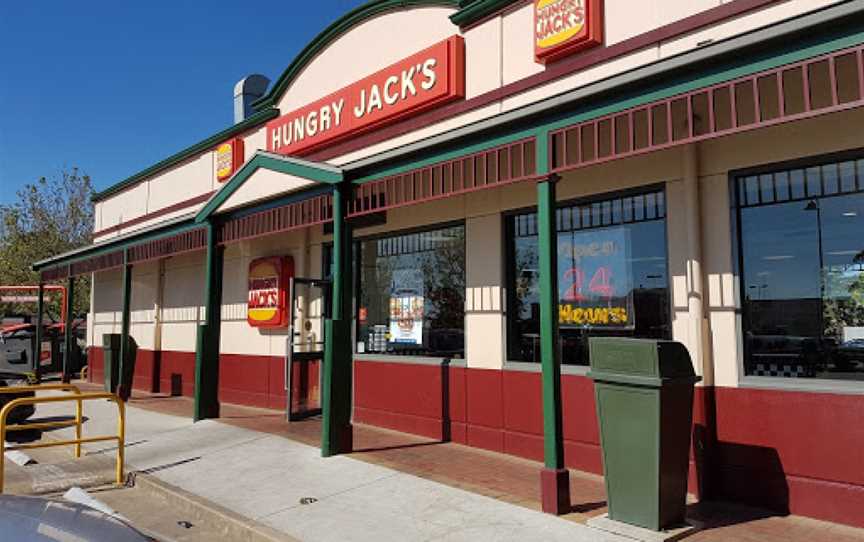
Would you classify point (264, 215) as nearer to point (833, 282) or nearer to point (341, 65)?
point (341, 65)

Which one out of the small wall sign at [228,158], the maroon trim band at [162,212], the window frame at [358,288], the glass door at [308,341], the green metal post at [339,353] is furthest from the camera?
the maroon trim band at [162,212]

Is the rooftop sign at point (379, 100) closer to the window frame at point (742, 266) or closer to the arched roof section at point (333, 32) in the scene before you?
the arched roof section at point (333, 32)

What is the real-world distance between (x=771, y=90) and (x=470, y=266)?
4112 millimetres

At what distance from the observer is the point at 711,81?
15.9 ft

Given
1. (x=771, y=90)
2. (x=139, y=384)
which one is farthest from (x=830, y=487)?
(x=139, y=384)

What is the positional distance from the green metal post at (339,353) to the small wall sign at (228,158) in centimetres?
517

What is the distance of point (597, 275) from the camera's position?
23.3ft

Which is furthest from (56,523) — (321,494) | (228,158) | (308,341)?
(228,158)

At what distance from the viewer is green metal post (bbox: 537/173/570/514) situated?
5375 millimetres

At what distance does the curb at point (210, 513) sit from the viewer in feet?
17.3

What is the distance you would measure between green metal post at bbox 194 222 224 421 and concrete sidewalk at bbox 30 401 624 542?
1.02 meters

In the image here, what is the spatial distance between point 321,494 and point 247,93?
10965 mm

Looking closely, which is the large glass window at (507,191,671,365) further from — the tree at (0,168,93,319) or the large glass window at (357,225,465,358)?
the tree at (0,168,93,319)

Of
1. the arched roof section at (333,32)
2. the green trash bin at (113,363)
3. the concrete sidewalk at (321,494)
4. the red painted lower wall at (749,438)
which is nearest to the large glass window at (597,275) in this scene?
the red painted lower wall at (749,438)
